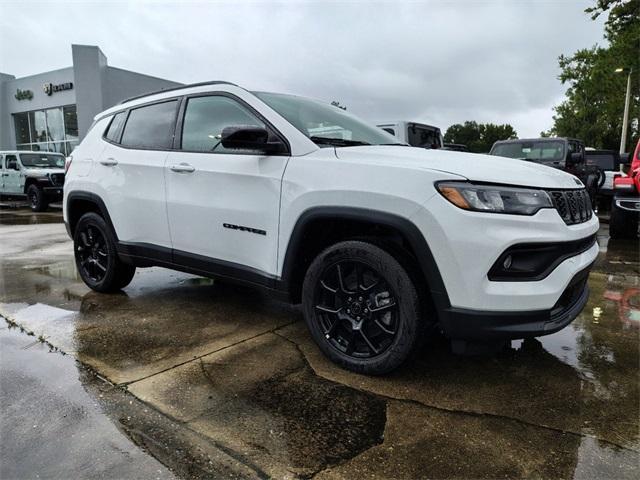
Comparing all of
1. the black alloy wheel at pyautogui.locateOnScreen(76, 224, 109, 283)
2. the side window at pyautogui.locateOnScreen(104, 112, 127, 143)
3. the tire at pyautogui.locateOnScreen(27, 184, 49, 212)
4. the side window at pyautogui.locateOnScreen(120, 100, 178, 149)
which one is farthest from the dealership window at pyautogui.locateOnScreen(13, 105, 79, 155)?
the side window at pyautogui.locateOnScreen(120, 100, 178, 149)

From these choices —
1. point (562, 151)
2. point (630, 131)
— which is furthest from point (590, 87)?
point (562, 151)

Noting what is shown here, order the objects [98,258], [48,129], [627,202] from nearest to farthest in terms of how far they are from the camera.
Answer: [98,258], [627,202], [48,129]

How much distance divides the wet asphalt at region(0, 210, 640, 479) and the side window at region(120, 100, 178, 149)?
1422mm

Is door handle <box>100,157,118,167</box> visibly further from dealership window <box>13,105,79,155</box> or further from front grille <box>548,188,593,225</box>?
dealership window <box>13,105,79,155</box>

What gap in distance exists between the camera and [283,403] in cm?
253

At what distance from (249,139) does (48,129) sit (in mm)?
25538

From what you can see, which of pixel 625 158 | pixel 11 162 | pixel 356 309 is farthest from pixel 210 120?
pixel 11 162

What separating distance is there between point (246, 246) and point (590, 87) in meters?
39.1

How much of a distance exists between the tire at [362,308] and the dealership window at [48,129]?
23025 millimetres

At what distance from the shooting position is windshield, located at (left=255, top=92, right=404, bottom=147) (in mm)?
3146

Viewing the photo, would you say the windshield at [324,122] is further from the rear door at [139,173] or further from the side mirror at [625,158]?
the side mirror at [625,158]

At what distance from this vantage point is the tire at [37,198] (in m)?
14.1

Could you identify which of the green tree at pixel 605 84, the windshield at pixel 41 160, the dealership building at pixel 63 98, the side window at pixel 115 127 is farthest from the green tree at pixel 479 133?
the side window at pixel 115 127

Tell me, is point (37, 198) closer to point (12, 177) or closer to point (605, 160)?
point (12, 177)
